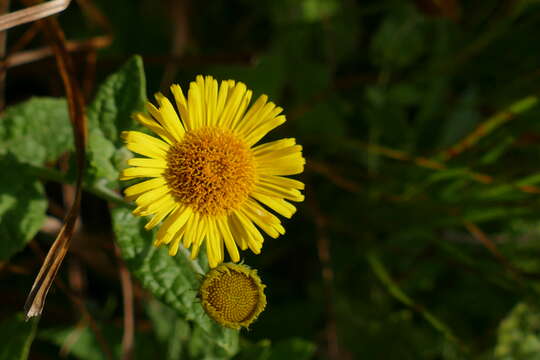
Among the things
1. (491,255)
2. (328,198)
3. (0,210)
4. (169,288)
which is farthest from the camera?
(328,198)

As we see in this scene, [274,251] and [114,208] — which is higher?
[274,251]

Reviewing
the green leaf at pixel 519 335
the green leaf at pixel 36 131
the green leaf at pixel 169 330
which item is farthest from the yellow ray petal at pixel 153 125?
the green leaf at pixel 519 335

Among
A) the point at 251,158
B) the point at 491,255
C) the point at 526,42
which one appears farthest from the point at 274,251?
the point at 526,42

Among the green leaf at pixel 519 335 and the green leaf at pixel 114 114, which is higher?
the green leaf at pixel 114 114

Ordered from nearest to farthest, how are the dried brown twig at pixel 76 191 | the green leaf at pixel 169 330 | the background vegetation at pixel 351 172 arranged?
the dried brown twig at pixel 76 191
the green leaf at pixel 169 330
the background vegetation at pixel 351 172

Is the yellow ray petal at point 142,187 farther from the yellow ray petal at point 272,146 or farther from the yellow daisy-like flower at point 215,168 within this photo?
the yellow ray petal at point 272,146

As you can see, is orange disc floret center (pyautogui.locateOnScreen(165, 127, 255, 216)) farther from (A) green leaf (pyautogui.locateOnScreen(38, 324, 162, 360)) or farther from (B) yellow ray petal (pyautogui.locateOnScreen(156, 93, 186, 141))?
(A) green leaf (pyautogui.locateOnScreen(38, 324, 162, 360))

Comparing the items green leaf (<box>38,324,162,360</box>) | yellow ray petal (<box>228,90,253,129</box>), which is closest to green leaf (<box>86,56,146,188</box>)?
yellow ray petal (<box>228,90,253,129</box>)

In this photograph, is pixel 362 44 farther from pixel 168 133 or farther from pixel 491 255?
pixel 168 133

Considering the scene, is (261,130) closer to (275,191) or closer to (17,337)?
(275,191)
